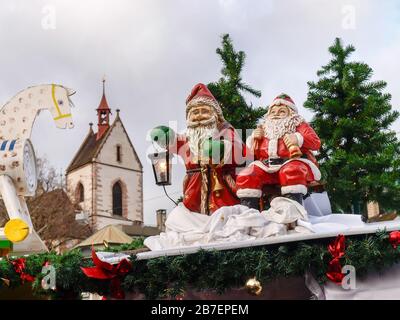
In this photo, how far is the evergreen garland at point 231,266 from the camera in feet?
13.4

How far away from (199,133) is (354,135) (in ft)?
10.00

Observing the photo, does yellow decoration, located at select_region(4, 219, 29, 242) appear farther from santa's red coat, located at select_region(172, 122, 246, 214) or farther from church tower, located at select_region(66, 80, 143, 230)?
church tower, located at select_region(66, 80, 143, 230)

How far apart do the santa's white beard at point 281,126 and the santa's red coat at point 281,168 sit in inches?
1.6

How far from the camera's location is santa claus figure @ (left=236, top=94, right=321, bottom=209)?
5055 millimetres

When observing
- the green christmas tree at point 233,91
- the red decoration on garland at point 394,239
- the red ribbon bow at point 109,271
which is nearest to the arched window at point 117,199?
the green christmas tree at point 233,91

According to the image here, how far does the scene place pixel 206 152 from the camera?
5.48 meters

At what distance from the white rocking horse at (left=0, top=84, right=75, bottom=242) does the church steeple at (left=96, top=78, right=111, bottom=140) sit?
30.5 meters

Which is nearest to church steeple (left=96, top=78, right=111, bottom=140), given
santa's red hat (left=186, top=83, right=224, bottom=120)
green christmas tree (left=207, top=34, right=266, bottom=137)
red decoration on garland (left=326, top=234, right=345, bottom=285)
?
green christmas tree (left=207, top=34, right=266, bottom=137)

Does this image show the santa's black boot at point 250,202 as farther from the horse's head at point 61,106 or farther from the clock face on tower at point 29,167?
the clock face on tower at point 29,167

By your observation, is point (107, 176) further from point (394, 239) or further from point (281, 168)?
point (394, 239)

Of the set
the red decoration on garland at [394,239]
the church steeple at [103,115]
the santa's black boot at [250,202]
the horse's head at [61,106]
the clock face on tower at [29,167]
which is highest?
the church steeple at [103,115]

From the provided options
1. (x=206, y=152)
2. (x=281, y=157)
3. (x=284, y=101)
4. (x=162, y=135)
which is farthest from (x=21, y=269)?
(x=284, y=101)
